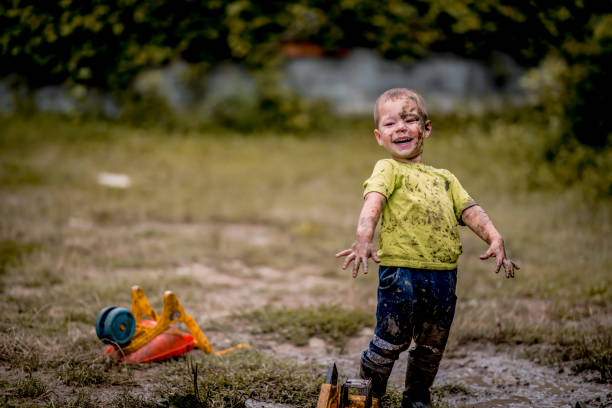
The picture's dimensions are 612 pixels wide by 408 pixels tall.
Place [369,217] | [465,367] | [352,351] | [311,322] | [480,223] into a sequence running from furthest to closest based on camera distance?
[311,322] < [352,351] < [465,367] < [480,223] < [369,217]

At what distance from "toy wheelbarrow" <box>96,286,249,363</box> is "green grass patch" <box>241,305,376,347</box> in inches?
20.5

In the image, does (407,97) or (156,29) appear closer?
(407,97)

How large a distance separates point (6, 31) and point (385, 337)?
3.25 metres

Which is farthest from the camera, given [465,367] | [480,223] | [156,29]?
[156,29]

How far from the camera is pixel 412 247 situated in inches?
99.3

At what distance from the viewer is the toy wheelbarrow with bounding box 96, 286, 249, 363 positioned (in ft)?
9.90

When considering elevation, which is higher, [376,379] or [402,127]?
[402,127]

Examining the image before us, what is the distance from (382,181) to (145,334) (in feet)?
5.36

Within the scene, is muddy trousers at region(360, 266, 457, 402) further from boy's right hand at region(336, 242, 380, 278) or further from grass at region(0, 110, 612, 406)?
grass at region(0, 110, 612, 406)

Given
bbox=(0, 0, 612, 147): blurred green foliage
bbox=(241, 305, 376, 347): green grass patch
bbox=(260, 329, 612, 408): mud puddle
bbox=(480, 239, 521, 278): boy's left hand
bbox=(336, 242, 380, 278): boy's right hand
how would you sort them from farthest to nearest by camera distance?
bbox=(0, 0, 612, 147): blurred green foliage, bbox=(241, 305, 376, 347): green grass patch, bbox=(260, 329, 612, 408): mud puddle, bbox=(480, 239, 521, 278): boy's left hand, bbox=(336, 242, 380, 278): boy's right hand

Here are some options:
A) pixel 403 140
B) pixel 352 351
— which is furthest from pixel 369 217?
pixel 352 351

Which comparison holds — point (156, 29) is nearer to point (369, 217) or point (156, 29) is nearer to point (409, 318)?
point (369, 217)

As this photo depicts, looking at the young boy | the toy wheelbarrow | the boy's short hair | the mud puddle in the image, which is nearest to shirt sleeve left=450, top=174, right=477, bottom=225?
the young boy

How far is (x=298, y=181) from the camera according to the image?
28.6ft
